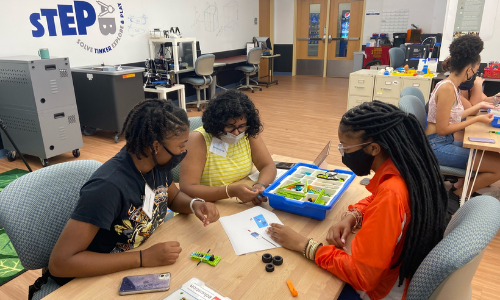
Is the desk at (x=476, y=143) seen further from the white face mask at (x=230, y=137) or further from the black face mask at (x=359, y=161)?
the white face mask at (x=230, y=137)

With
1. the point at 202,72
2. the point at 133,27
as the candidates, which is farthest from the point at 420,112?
the point at 133,27

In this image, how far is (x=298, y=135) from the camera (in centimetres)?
484

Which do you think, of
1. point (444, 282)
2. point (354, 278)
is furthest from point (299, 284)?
point (444, 282)

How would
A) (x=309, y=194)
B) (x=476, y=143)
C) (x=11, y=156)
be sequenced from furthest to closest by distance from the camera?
(x=11, y=156) → (x=476, y=143) → (x=309, y=194)

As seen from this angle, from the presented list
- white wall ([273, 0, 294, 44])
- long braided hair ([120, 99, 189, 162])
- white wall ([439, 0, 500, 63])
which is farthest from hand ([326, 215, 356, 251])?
white wall ([273, 0, 294, 44])

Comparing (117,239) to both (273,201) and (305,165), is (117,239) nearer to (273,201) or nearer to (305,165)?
(273,201)

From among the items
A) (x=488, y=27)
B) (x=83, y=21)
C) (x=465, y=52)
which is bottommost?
(x=465, y=52)

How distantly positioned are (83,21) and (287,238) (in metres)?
4.78

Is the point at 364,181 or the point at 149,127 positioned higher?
the point at 149,127

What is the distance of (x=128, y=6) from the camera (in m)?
5.41

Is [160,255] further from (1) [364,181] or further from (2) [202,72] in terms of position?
(2) [202,72]

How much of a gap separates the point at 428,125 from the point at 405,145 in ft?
6.09

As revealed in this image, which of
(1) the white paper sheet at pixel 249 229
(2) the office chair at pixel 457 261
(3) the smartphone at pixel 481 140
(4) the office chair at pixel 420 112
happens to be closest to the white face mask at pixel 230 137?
(1) the white paper sheet at pixel 249 229

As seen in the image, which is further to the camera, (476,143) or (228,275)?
(476,143)
